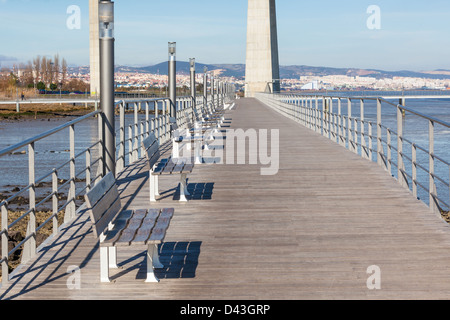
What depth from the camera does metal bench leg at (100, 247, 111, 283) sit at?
4648mm

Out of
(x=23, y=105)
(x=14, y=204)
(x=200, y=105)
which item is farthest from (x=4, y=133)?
(x=23, y=105)

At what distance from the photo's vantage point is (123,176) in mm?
9539

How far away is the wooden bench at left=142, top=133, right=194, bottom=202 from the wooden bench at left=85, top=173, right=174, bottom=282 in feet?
6.76

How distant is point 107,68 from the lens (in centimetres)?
828

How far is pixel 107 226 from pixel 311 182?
14.5 feet

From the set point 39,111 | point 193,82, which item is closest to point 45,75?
point 39,111

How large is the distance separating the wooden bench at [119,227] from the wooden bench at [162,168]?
2.06m

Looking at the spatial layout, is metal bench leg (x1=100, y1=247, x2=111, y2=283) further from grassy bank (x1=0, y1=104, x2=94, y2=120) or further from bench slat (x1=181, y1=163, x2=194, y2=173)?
grassy bank (x1=0, y1=104, x2=94, y2=120)

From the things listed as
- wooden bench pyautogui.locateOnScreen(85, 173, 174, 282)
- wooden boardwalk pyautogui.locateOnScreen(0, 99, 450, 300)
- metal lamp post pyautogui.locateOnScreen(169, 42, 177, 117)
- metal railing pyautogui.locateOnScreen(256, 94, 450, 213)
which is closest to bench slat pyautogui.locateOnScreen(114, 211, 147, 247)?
wooden bench pyautogui.locateOnScreen(85, 173, 174, 282)

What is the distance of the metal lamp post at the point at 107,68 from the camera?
823cm

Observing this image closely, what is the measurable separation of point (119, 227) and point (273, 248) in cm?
135

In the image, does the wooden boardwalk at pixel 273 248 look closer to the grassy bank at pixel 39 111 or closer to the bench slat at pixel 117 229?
the bench slat at pixel 117 229
